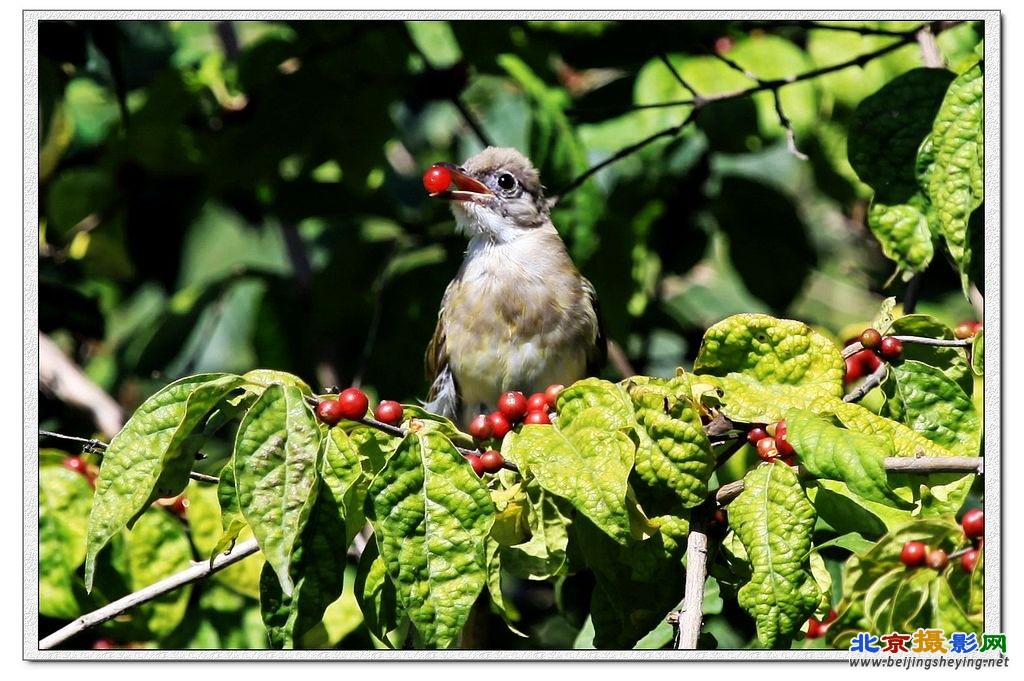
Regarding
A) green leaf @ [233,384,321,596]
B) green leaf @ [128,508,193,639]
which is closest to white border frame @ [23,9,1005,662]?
green leaf @ [128,508,193,639]

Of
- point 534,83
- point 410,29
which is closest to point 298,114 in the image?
point 410,29

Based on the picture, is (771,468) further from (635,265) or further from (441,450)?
(635,265)

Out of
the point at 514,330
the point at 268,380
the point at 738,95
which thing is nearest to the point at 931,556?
the point at 268,380

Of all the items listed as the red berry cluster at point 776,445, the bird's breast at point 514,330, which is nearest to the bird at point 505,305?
the bird's breast at point 514,330

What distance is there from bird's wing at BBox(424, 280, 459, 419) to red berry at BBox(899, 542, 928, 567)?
243 centimetres

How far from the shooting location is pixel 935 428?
256 cm

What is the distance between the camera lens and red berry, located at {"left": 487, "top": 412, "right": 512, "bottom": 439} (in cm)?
A: 259

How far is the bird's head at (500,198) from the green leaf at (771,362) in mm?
1937

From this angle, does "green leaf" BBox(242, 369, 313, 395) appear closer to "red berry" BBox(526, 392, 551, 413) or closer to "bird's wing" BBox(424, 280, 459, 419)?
"red berry" BBox(526, 392, 551, 413)

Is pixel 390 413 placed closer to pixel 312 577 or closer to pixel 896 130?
pixel 312 577

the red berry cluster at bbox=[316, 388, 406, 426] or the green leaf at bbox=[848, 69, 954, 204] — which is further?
the green leaf at bbox=[848, 69, 954, 204]

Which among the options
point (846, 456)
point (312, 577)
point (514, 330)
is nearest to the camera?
point (846, 456)

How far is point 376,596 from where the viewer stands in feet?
7.57

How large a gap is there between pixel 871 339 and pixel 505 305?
1.87 m
